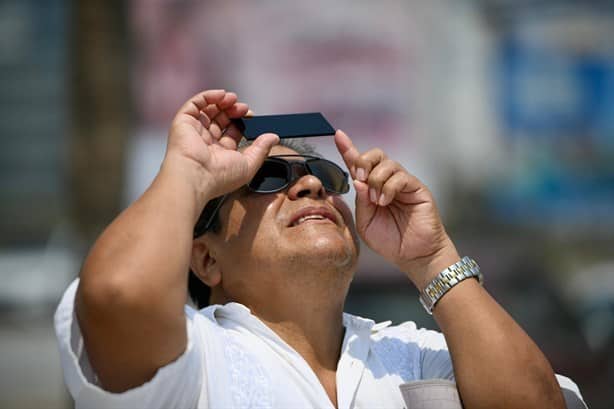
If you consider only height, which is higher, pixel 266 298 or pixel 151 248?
pixel 151 248

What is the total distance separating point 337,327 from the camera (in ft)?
9.31

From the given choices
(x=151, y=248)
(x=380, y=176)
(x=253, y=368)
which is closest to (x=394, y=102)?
(x=380, y=176)

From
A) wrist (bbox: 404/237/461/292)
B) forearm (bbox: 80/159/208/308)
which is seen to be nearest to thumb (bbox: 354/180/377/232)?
wrist (bbox: 404/237/461/292)

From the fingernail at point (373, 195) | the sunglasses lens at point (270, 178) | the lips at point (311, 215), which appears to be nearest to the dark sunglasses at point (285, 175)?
the sunglasses lens at point (270, 178)

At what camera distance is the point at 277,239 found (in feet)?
8.88

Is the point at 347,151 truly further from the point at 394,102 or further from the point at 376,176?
the point at 394,102

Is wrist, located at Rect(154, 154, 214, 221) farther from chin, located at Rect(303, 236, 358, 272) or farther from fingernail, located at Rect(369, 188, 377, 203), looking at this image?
fingernail, located at Rect(369, 188, 377, 203)

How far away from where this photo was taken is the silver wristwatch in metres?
2.66

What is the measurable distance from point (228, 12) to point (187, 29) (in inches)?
19.7

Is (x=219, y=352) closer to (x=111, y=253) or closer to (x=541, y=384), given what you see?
(x=111, y=253)

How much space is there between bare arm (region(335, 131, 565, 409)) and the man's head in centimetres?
14

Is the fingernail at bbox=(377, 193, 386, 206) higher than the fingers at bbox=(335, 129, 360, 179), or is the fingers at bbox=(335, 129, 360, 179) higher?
the fingers at bbox=(335, 129, 360, 179)

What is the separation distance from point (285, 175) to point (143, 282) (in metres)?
0.83

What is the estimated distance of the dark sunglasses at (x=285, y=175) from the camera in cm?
279
